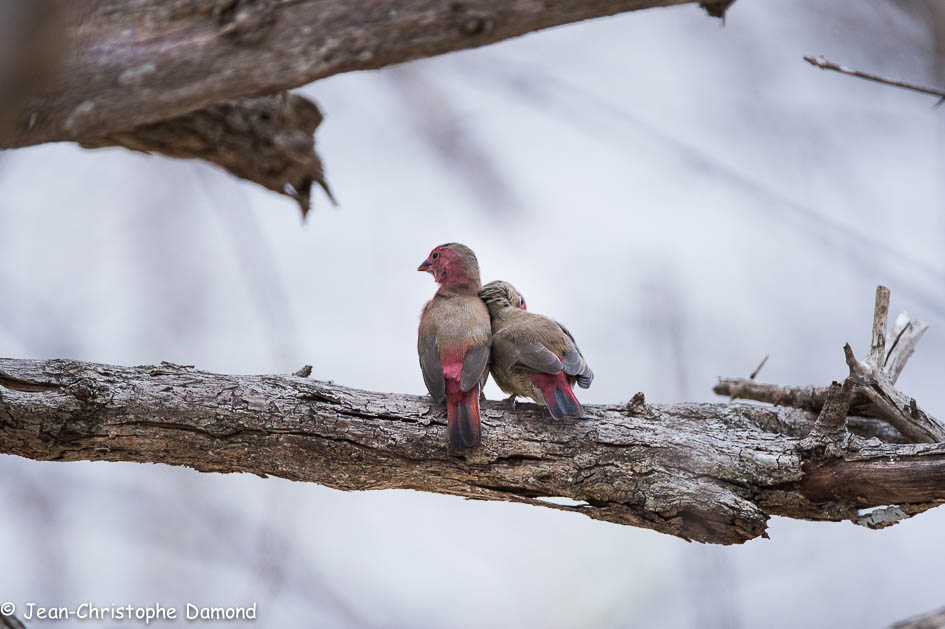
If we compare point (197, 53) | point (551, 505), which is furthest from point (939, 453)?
point (197, 53)

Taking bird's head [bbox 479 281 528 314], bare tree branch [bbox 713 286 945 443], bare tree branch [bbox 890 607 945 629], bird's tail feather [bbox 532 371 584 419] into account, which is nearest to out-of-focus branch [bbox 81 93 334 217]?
bird's head [bbox 479 281 528 314]

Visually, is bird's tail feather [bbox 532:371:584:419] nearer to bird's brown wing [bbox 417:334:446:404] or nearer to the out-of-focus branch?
bird's brown wing [bbox 417:334:446:404]

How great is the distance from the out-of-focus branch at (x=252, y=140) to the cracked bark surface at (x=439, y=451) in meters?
1.31

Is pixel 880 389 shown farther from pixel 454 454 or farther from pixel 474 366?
pixel 454 454

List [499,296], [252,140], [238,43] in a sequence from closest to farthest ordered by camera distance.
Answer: [238,43], [252,140], [499,296]

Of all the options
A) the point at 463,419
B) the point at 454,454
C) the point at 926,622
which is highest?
the point at 926,622

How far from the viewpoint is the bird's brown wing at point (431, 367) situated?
3.34 m

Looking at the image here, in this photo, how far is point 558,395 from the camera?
3.39 meters

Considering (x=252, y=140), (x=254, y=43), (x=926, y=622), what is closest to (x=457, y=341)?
(x=252, y=140)

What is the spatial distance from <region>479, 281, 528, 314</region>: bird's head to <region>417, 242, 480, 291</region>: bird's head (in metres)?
0.10

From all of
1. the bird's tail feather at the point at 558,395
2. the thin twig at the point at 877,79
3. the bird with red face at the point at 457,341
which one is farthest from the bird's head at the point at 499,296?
the thin twig at the point at 877,79

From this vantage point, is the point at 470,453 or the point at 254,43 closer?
the point at 254,43

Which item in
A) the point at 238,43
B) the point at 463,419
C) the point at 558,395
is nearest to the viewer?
the point at 238,43

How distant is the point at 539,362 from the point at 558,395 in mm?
161
